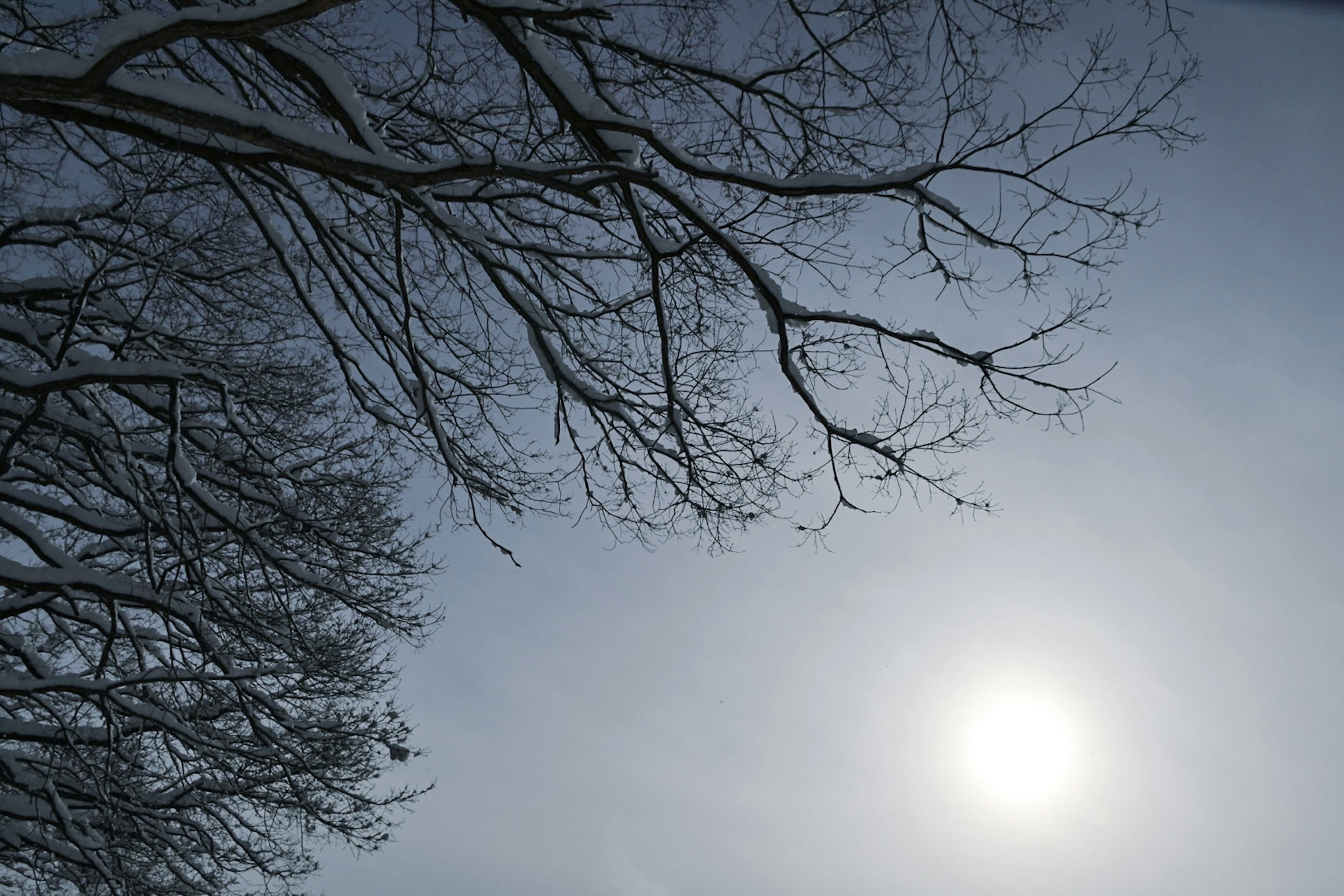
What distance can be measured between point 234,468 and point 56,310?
1.50 m

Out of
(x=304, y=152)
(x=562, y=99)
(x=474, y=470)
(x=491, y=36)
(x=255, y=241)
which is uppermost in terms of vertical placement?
(x=255, y=241)

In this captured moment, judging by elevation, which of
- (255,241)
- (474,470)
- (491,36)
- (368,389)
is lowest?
(474,470)

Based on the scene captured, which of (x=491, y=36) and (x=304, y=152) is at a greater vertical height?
(x=491, y=36)

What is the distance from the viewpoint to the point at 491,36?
16.1ft

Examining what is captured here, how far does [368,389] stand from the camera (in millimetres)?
6434

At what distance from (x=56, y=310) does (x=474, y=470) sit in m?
2.92

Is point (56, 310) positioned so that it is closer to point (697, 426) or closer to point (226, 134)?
point (226, 134)

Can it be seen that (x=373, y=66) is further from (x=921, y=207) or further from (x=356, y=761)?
(x=356, y=761)

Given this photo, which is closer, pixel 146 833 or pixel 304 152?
pixel 304 152

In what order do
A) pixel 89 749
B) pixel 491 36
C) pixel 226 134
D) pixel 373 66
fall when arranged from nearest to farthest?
pixel 226 134 → pixel 491 36 → pixel 373 66 → pixel 89 749

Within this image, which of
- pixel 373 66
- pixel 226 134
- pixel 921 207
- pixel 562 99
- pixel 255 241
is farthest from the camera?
pixel 255 241

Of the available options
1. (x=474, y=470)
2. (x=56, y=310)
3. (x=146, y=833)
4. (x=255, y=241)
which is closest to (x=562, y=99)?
(x=474, y=470)

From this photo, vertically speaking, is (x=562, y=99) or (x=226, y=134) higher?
(x=562, y=99)

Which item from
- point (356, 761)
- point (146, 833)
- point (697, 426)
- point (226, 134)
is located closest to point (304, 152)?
point (226, 134)
